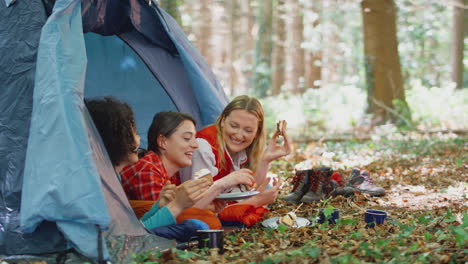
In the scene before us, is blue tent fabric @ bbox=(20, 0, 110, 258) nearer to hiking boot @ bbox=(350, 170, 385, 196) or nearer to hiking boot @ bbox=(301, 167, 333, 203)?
hiking boot @ bbox=(301, 167, 333, 203)

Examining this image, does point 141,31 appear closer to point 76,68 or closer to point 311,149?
point 76,68

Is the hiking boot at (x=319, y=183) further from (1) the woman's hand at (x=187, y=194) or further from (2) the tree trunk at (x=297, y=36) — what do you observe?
(2) the tree trunk at (x=297, y=36)

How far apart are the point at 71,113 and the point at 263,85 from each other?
12959mm

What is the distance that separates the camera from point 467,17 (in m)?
17.0

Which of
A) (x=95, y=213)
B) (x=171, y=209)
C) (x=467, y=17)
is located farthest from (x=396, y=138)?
(x=467, y=17)

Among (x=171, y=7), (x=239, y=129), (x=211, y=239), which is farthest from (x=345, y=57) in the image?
(x=211, y=239)

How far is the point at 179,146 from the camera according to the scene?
138 inches

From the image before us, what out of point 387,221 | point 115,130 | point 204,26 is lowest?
point 387,221

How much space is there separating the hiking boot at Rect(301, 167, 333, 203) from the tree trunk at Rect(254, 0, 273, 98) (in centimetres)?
1089

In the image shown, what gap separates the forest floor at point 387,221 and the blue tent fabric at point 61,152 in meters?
0.38

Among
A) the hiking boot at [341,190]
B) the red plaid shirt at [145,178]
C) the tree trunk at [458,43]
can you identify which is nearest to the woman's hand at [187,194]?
the red plaid shirt at [145,178]

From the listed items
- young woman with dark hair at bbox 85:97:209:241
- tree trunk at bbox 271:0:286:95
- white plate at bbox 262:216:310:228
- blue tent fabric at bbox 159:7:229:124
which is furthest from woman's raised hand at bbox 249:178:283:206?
tree trunk at bbox 271:0:286:95

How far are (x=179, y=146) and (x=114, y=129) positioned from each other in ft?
1.46

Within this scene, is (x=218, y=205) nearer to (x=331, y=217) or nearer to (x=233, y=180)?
(x=233, y=180)
